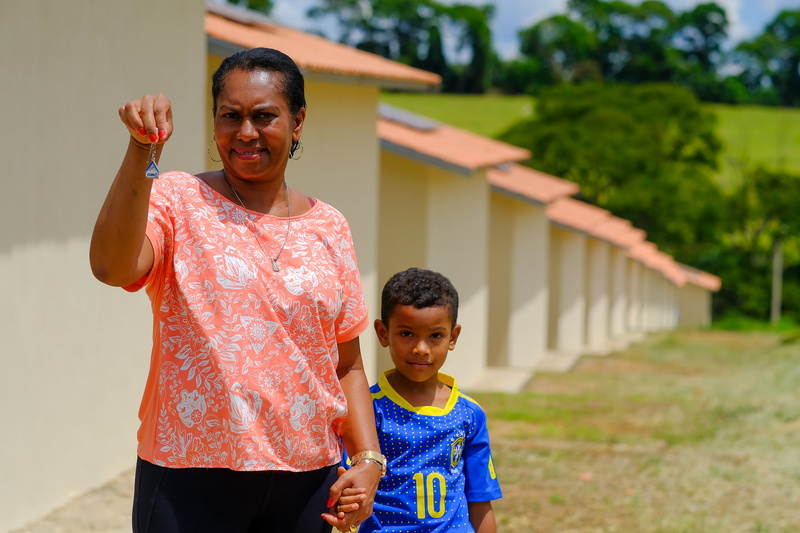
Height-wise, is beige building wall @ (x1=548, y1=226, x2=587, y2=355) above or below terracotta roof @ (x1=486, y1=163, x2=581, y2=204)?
below

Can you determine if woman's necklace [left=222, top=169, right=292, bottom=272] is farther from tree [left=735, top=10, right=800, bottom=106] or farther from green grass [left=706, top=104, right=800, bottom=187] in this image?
tree [left=735, top=10, right=800, bottom=106]

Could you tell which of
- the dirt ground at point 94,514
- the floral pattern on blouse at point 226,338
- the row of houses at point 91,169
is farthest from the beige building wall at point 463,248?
the floral pattern on blouse at point 226,338

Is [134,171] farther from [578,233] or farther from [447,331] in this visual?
[578,233]

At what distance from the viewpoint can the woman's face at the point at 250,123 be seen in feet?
7.07

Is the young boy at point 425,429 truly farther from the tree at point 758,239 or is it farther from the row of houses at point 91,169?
the tree at point 758,239

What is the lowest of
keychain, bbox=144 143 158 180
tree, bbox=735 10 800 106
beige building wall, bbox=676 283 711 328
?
beige building wall, bbox=676 283 711 328

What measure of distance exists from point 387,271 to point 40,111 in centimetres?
746

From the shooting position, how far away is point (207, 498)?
2.07m

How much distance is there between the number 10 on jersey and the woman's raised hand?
4.61 ft

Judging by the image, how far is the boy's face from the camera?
2834mm

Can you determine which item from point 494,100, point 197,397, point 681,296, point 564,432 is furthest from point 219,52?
point 494,100

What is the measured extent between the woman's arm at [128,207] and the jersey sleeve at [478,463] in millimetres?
1383

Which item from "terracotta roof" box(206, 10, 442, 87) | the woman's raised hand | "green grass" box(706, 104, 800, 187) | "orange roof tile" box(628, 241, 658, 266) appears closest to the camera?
the woman's raised hand

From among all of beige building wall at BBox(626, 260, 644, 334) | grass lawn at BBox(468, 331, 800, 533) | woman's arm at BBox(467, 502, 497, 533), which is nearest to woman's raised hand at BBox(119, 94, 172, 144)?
woman's arm at BBox(467, 502, 497, 533)
